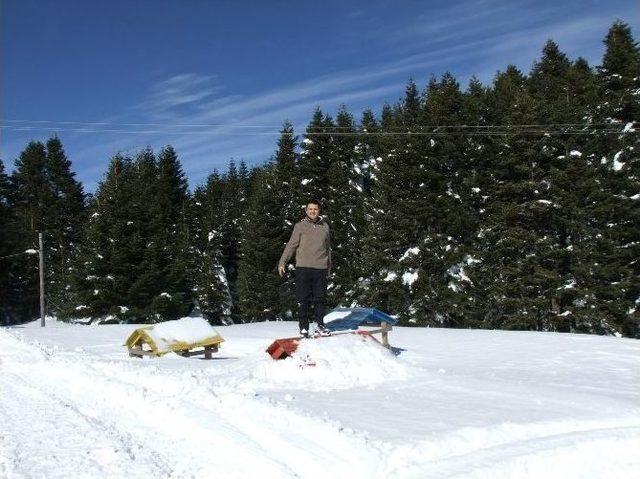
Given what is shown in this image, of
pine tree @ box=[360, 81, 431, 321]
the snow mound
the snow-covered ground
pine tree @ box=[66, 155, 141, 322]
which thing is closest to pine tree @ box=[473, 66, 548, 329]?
pine tree @ box=[360, 81, 431, 321]

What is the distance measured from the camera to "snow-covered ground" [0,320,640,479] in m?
4.13

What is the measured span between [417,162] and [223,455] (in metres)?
31.1

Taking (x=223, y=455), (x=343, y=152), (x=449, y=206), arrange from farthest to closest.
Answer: (x=343, y=152) < (x=449, y=206) < (x=223, y=455)

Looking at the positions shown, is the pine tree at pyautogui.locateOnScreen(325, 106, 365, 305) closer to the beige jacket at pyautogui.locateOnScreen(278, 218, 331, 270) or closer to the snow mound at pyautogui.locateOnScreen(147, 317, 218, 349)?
the snow mound at pyautogui.locateOnScreen(147, 317, 218, 349)

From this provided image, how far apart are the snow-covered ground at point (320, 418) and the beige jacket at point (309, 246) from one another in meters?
1.63

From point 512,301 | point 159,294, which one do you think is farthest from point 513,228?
point 159,294

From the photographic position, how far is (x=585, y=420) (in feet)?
→ 17.5

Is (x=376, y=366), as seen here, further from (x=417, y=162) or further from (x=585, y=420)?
(x=417, y=162)

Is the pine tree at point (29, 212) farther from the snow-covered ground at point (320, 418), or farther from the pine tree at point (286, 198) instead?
the snow-covered ground at point (320, 418)

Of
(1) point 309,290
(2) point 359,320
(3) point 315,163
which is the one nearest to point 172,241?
(3) point 315,163

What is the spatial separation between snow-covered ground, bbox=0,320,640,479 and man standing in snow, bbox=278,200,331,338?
4.08 ft

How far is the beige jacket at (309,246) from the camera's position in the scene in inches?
361

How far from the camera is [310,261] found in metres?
9.18

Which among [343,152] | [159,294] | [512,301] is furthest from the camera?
[343,152]
